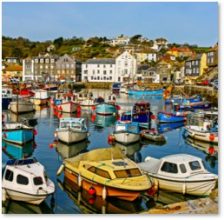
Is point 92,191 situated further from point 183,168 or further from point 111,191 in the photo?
point 183,168

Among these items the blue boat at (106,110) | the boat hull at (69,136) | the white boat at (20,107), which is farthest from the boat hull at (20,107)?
the boat hull at (69,136)

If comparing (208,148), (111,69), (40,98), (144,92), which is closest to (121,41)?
(111,69)

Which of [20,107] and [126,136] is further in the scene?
[20,107]

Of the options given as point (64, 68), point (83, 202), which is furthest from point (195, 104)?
point (64, 68)

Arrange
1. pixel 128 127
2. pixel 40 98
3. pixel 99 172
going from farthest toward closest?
pixel 40 98 < pixel 128 127 < pixel 99 172

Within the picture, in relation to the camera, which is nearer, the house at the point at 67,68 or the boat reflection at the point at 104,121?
the boat reflection at the point at 104,121

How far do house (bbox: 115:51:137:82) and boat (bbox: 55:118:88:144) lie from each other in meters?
27.7

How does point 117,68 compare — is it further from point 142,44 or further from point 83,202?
point 83,202

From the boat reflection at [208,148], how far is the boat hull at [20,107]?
815 centimetres

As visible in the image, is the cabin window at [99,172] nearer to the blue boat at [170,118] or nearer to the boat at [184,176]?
the boat at [184,176]

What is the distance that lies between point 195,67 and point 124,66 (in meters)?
8.12

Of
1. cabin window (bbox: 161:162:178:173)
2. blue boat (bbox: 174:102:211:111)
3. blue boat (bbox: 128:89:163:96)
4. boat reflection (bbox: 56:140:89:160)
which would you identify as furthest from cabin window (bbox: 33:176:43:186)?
blue boat (bbox: 128:89:163:96)

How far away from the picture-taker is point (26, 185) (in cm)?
621

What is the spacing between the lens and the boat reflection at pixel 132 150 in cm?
1000
